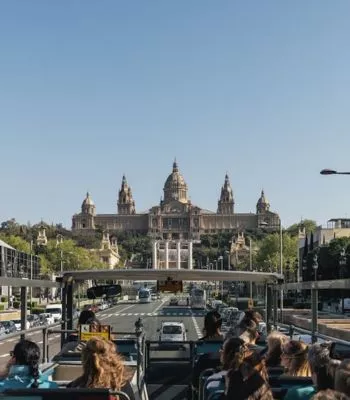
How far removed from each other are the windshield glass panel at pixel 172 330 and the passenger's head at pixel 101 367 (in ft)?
66.7

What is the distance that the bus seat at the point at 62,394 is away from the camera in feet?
18.7

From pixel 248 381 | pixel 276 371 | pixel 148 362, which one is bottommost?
pixel 148 362

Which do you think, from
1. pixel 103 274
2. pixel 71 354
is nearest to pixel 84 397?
pixel 71 354

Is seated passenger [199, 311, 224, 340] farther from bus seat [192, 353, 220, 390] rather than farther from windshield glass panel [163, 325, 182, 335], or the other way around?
windshield glass panel [163, 325, 182, 335]

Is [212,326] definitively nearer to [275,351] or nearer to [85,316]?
[85,316]

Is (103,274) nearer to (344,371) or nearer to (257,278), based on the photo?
(257,278)

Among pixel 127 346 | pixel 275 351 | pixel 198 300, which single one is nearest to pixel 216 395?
pixel 275 351

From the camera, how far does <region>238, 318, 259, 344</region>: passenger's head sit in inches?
386

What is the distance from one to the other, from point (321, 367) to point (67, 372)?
3.80m

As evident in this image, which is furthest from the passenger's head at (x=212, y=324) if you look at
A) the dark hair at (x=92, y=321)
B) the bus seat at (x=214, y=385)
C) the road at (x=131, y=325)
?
the bus seat at (x=214, y=385)

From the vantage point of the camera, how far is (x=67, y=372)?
919 centimetres

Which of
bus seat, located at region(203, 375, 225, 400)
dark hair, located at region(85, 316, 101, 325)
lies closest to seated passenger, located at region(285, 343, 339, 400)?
bus seat, located at region(203, 375, 225, 400)

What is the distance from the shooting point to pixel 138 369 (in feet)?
29.1

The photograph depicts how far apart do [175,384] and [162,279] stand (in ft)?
9.89
